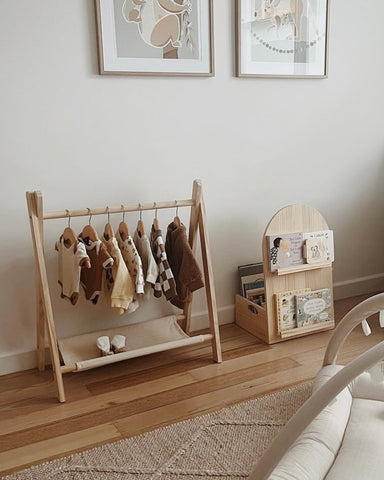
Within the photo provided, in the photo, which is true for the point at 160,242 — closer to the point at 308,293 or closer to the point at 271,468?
the point at 308,293

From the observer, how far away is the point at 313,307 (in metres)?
2.59

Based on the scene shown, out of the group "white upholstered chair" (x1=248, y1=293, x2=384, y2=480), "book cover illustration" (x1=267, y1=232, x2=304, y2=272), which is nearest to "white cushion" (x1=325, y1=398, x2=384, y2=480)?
"white upholstered chair" (x1=248, y1=293, x2=384, y2=480)

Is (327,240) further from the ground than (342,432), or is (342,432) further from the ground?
(327,240)

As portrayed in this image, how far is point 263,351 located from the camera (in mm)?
2457

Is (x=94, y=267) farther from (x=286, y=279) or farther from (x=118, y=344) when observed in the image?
(x=286, y=279)

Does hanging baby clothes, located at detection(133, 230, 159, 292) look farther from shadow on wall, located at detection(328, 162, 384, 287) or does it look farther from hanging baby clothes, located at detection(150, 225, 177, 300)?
shadow on wall, located at detection(328, 162, 384, 287)

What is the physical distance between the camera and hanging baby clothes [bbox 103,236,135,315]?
214cm

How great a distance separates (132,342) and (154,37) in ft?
4.30

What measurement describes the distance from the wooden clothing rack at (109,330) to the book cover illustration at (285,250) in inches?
12.3

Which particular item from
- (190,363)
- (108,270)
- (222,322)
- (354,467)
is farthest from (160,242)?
(354,467)

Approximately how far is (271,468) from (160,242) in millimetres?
1267

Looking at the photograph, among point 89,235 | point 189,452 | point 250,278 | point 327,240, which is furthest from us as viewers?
point 250,278

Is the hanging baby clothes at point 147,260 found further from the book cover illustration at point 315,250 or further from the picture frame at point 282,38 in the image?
the picture frame at point 282,38

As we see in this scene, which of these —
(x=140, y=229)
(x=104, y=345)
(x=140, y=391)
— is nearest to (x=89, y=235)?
(x=140, y=229)
